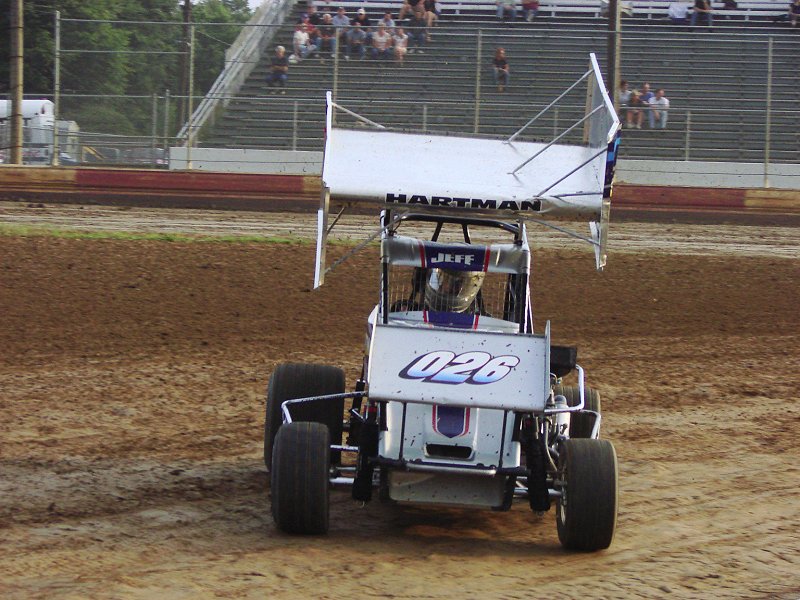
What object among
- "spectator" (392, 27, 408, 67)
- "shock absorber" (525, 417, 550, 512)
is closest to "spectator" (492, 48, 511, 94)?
"spectator" (392, 27, 408, 67)

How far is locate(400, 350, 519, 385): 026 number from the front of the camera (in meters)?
6.01

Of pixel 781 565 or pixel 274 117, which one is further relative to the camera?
pixel 274 117

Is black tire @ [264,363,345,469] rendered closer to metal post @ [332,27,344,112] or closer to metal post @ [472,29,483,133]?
metal post @ [472,29,483,133]

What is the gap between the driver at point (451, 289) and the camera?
268 inches

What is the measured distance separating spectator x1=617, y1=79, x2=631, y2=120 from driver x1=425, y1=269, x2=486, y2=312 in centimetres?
1610

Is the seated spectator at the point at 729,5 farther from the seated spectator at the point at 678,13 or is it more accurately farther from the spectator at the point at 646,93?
the spectator at the point at 646,93

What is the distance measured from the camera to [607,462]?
587 cm

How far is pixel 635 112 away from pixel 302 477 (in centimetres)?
1764

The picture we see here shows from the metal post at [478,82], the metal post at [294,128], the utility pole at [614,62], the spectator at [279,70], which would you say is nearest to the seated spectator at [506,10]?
the utility pole at [614,62]

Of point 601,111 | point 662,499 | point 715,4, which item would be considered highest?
point 715,4

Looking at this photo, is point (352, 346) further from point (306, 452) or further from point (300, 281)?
point (306, 452)

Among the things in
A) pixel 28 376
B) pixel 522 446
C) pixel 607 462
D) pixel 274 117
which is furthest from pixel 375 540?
pixel 274 117

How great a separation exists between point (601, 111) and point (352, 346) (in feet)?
16.5

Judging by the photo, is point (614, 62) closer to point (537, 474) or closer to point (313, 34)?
point (313, 34)
